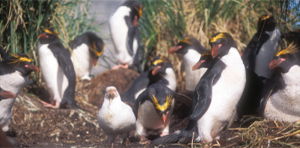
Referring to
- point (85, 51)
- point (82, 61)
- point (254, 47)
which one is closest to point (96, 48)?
point (85, 51)

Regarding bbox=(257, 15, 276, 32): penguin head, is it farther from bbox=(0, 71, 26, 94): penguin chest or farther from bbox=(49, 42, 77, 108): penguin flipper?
bbox=(0, 71, 26, 94): penguin chest

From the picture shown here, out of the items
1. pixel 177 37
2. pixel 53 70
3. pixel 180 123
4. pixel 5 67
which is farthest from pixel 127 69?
pixel 5 67

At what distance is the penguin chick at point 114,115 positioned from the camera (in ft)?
18.1

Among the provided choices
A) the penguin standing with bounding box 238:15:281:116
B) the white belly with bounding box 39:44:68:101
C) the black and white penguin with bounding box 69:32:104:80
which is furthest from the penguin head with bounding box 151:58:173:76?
the black and white penguin with bounding box 69:32:104:80

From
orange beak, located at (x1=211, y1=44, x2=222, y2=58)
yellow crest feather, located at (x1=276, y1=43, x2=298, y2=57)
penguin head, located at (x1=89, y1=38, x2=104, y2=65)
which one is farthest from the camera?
penguin head, located at (x1=89, y1=38, x2=104, y2=65)

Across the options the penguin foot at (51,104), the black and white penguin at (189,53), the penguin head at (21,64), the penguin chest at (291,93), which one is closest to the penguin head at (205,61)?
the penguin chest at (291,93)

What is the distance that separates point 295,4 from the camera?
6492 millimetres

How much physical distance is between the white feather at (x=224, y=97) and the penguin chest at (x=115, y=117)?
0.74 m

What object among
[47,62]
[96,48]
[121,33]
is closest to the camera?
[47,62]

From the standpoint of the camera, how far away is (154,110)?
20.3 feet

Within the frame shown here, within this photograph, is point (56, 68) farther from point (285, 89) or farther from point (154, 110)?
point (285, 89)

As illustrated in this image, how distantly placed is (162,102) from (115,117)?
65cm

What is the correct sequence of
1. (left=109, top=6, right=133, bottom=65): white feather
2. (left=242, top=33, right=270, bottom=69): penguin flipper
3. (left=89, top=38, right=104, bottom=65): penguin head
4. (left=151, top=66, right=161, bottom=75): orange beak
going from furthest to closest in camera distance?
1. (left=109, top=6, right=133, bottom=65): white feather
2. (left=89, top=38, right=104, bottom=65): penguin head
3. (left=151, top=66, right=161, bottom=75): orange beak
4. (left=242, top=33, right=270, bottom=69): penguin flipper

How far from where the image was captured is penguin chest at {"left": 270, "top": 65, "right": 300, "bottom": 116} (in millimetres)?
5508
